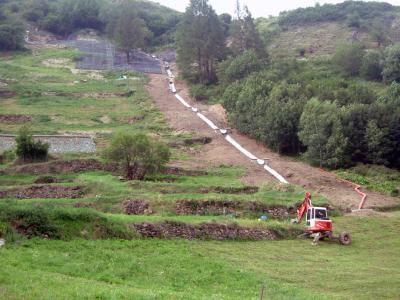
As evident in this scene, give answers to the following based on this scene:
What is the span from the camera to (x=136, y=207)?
28.2m

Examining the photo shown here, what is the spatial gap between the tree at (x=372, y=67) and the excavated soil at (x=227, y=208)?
4702 centimetres

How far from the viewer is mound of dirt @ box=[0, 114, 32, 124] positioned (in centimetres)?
5474

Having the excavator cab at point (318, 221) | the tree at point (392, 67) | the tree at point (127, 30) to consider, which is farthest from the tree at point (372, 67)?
the excavator cab at point (318, 221)

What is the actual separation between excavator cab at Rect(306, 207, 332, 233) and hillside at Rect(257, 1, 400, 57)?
67478mm

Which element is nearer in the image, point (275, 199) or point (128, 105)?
point (275, 199)

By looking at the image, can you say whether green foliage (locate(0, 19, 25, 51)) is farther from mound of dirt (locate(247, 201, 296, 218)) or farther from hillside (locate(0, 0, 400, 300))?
mound of dirt (locate(247, 201, 296, 218))

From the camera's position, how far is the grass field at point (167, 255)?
14.4 metres

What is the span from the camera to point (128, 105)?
6575 centimetres

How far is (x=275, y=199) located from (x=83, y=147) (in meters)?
20.8

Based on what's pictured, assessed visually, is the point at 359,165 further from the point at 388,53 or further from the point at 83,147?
the point at 388,53

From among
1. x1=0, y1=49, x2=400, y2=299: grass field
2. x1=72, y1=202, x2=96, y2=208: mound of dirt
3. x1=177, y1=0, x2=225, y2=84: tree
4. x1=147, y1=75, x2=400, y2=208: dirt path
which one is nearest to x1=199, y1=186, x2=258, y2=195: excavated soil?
x1=0, y1=49, x2=400, y2=299: grass field

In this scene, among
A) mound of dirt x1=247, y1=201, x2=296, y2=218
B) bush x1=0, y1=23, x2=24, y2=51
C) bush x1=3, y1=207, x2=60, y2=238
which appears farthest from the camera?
bush x1=0, y1=23, x2=24, y2=51

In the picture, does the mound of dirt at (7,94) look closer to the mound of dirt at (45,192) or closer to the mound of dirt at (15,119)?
the mound of dirt at (15,119)

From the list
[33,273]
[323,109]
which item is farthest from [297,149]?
[33,273]
